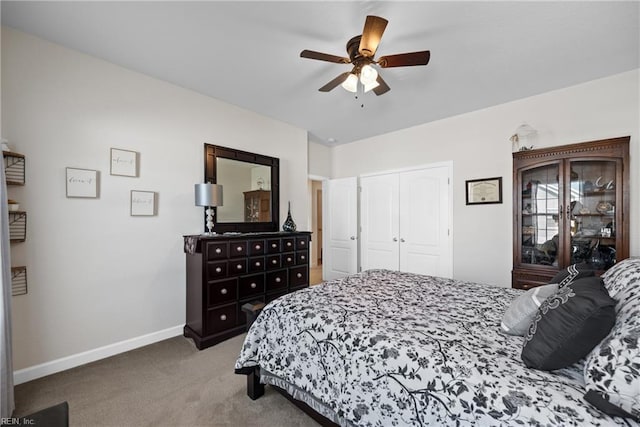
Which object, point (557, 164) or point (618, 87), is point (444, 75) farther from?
point (618, 87)

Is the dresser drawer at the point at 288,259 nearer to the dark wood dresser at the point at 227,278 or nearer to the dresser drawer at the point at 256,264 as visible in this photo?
the dark wood dresser at the point at 227,278

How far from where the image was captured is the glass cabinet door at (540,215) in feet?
9.09

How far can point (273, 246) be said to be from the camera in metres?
3.23

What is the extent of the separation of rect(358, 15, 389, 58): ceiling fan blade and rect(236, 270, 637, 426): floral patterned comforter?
5.68 feet

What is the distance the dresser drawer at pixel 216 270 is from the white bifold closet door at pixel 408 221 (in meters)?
2.65

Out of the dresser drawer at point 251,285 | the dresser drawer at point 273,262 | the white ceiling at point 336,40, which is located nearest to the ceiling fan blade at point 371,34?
the white ceiling at point 336,40

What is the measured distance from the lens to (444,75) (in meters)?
2.66

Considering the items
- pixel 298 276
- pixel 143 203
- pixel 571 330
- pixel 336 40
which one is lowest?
pixel 298 276

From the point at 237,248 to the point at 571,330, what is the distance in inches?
103

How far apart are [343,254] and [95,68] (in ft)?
13.5

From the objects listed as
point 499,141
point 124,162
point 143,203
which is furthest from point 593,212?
point 124,162

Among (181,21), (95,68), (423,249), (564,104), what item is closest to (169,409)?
(181,21)

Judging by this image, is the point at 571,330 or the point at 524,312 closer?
the point at 571,330

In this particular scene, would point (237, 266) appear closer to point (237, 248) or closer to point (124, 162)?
point (237, 248)
